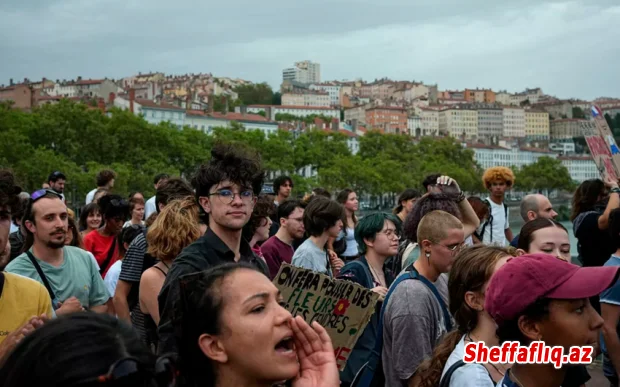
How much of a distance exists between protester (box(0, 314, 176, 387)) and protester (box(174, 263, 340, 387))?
0.61m

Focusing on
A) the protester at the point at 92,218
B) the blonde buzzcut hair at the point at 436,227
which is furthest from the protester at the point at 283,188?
the blonde buzzcut hair at the point at 436,227

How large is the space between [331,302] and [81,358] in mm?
2521

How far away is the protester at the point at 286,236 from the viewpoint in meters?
7.31

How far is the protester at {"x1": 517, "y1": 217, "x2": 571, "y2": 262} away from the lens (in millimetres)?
4992

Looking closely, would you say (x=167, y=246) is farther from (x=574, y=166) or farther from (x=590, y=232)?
(x=574, y=166)

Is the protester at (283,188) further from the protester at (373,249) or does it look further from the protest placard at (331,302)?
the protest placard at (331,302)

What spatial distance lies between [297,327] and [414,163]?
10992 cm

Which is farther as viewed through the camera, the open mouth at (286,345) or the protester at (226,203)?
the protester at (226,203)

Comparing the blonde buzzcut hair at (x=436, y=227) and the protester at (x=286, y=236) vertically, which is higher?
the blonde buzzcut hair at (x=436, y=227)

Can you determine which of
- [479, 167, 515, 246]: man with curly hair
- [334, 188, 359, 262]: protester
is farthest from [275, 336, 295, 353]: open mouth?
[334, 188, 359, 262]: protester

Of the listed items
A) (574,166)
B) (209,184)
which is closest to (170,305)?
(209,184)

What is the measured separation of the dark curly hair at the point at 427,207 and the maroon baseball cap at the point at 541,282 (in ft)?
7.54

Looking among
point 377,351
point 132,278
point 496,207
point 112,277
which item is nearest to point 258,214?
point 112,277

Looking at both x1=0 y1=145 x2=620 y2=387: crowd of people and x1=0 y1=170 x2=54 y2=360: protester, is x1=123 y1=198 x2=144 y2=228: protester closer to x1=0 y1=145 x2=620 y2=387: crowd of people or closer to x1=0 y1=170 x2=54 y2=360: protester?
x1=0 y1=145 x2=620 y2=387: crowd of people
